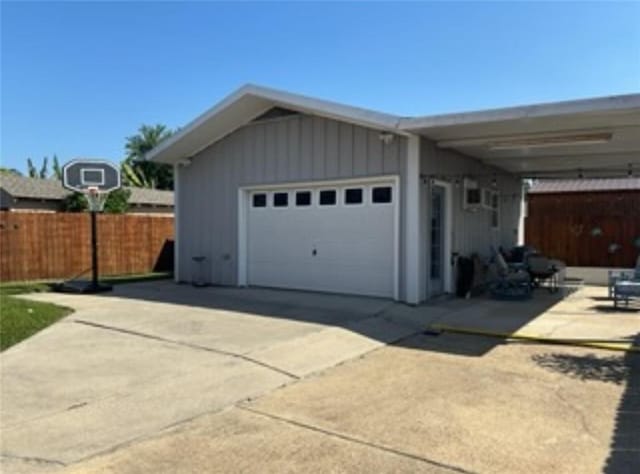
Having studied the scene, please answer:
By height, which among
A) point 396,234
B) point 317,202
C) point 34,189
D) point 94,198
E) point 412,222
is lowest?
point 396,234

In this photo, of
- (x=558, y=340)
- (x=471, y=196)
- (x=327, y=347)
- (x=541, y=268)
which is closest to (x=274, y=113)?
(x=471, y=196)

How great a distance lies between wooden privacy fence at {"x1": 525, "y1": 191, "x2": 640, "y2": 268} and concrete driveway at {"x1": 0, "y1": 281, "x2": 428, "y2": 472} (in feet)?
35.5

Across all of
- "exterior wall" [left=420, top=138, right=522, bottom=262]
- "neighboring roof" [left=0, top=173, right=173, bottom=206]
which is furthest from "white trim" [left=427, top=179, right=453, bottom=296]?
"neighboring roof" [left=0, top=173, right=173, bottom=206]

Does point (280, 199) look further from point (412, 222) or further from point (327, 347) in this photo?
point (327, 347)

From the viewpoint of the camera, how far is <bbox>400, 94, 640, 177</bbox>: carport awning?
291 inches

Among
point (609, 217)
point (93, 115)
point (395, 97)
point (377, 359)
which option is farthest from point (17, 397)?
point (93, 115)

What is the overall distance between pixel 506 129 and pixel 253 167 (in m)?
5.65

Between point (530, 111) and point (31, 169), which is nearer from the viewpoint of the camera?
point (530, 111)

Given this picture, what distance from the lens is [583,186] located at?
62.5ft

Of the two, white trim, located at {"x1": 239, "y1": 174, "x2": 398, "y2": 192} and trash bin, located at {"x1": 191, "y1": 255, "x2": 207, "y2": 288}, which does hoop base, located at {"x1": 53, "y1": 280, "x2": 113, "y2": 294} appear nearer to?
trash bin, located at {"x1": 191, "y1": 255, "x2": 207, "y2": 288}

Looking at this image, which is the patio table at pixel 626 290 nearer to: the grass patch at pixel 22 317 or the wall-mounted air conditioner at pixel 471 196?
the wall-mounted air conditioner at pixel 471 196

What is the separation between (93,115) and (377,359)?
28.4 metres

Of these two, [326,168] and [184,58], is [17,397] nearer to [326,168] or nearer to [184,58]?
[326,168]

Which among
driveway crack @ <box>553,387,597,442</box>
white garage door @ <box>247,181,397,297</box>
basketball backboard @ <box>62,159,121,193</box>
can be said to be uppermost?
basketball backboard @ <box>62,159,121,193</box>
